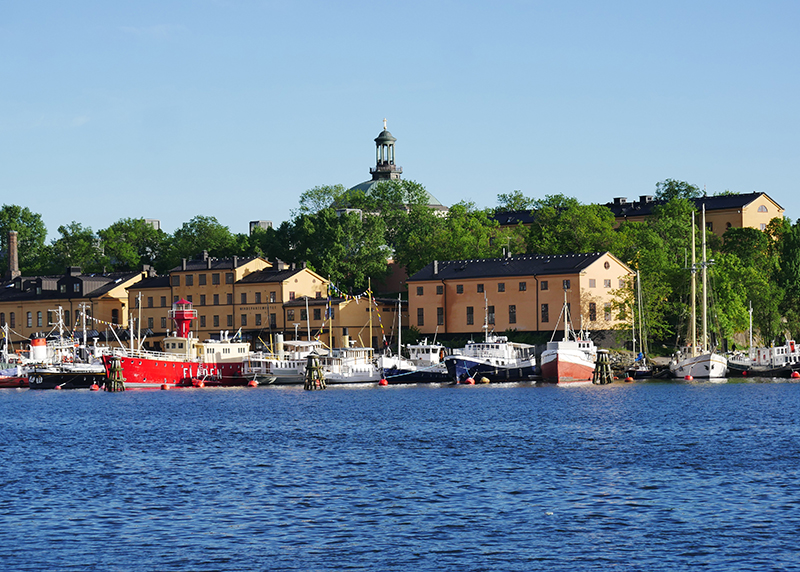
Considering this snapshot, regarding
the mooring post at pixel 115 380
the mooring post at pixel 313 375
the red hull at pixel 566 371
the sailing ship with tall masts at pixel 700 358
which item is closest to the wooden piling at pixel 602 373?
the red hull at pixel 566 371

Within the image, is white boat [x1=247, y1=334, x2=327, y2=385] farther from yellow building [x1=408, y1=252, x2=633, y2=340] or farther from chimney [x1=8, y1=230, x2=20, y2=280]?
chimney [x1=8, y1=230, x2=20, y2=280]

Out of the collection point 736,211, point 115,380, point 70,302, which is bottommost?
point 115,380

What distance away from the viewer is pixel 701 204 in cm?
16075

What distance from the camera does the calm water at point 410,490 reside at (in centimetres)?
2922

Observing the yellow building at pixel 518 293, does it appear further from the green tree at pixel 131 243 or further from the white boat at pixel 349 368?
the green tree at pixel 131 243

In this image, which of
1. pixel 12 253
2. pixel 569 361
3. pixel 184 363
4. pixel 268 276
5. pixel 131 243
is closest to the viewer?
pixel 569 361

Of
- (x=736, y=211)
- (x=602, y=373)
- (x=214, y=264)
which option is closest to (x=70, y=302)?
(x=214, y=264)

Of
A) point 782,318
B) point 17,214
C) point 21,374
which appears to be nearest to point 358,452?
point 21,374

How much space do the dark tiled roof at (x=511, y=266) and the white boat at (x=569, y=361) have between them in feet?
44.9

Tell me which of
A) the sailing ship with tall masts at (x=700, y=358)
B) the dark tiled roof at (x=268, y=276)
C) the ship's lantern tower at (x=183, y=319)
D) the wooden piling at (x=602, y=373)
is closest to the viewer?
the wooden piling at (x=602, y=373)

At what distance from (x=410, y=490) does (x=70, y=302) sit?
11877 cm

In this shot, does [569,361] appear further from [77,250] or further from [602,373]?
[77,250]

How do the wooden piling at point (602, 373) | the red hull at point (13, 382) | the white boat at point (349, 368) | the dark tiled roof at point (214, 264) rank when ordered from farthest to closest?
the dark tiled roof at point (214, 264)
the red hull at point (13, 382)
the white boat at point (349, 368)
the wooden piling at point (602, 373)

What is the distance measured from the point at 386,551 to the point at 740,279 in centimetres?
10195
